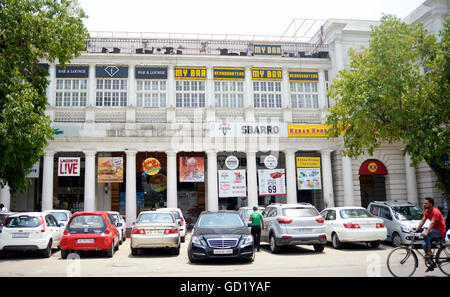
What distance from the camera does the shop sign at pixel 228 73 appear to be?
26328 millimetres

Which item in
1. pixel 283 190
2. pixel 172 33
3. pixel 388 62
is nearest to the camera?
pixel 388 62

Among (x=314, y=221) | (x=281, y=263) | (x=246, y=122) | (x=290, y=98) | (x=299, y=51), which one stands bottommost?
(x=281, y=263)

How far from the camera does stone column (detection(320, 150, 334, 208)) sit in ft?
85.5

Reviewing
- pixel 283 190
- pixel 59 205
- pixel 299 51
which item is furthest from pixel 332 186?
pixel 59 205

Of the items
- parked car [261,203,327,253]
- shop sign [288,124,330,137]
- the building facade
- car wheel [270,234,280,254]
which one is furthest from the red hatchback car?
shop sign [288,124,330,137]

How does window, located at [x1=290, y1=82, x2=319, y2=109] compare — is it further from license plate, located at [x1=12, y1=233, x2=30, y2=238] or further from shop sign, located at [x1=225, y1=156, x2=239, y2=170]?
license plate, located at [x1=12, y1=233, x2=30, y2=238]

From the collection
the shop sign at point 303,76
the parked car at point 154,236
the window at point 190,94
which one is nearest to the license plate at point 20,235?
the parked car at point 154,236

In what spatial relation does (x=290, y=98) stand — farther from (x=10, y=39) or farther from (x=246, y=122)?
Result: (x=10, y=39)

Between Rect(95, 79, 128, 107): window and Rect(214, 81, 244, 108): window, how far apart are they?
6599mm

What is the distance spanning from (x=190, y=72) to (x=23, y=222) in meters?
16.1

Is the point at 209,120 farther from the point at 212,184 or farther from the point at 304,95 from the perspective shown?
the point at 304,95

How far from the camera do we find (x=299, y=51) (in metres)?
27.9
